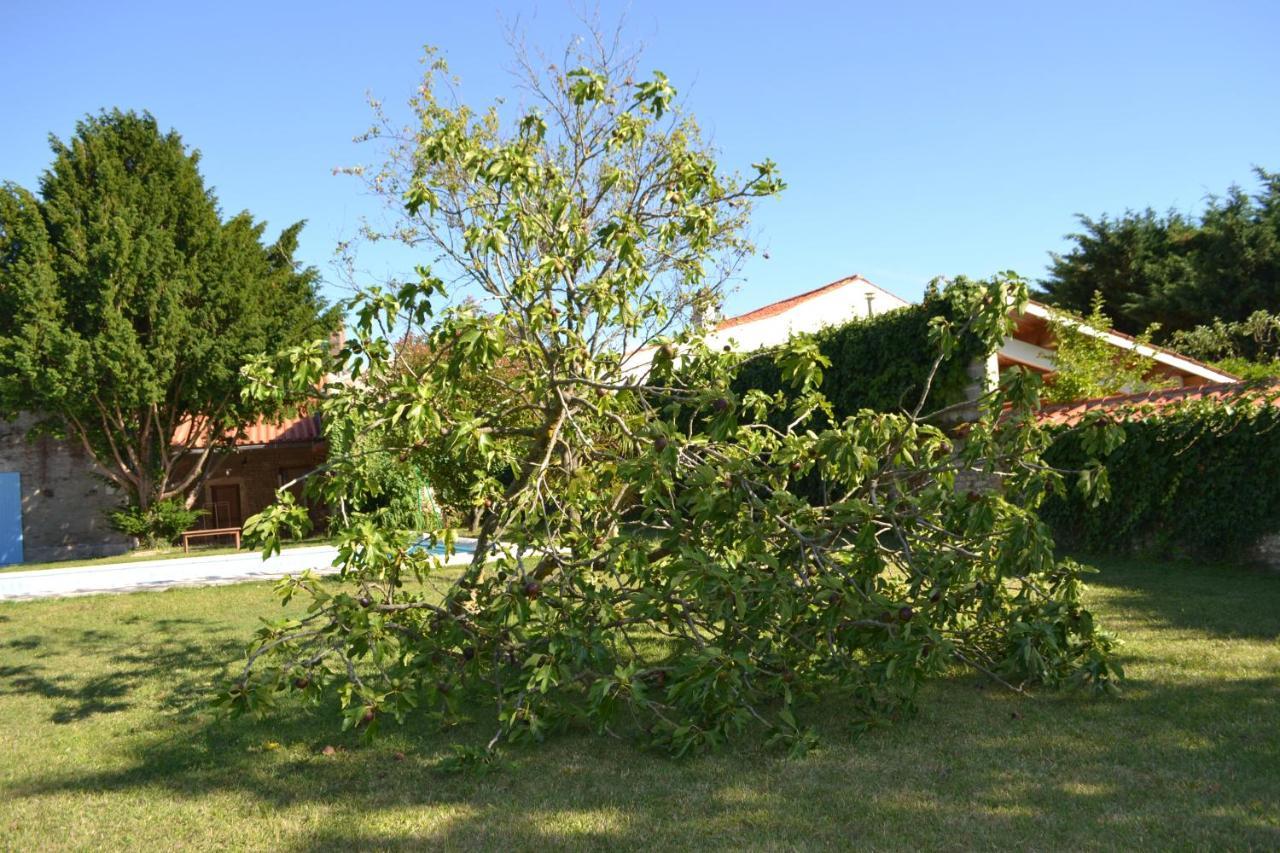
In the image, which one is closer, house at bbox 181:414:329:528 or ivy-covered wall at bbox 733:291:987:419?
ivy-covered wall at bbox 733:291:987:419

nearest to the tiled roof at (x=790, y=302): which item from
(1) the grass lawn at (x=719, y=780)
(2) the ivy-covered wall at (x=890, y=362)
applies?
(2) the ivy-covered wall at (x=890, y=362)

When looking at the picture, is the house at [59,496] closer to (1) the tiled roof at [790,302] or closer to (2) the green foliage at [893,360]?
(1) the tiled roof at [790,302]

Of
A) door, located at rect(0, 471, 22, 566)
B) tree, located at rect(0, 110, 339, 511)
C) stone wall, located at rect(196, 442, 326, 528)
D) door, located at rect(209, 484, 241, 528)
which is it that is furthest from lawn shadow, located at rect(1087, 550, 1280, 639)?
door, located at rect(0, 471, 22, 566)

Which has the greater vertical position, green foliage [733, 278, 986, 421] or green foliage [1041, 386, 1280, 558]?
green foliage [733, 278, 986, 421]

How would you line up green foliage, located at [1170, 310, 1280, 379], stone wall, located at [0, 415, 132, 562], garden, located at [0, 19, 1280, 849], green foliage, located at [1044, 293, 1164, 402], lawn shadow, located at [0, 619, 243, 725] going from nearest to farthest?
1. garden, located at [0, 19, 1280, 849]
2. lawn shadow, located at [0, 619, 243, 725]
3. green foliage, located at [1044, 293, 1164, 402]
4. green foliage, located at [1170, 310, 1280, 379]
5. stone wall, located at [0, 415, 132, 562]

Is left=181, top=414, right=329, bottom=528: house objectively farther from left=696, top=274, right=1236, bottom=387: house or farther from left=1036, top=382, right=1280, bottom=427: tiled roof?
left=1036, top=382, right=1280, bottom=427: tiled roof

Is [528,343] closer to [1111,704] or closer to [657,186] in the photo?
[657,186]

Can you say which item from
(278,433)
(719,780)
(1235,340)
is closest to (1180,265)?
(1235,340)

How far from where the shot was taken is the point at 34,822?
3902mm

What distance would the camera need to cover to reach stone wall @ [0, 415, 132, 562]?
2155cm

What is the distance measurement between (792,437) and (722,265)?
42.4 feet

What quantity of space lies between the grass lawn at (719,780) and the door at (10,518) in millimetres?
18306

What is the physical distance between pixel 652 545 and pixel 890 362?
29.2 ft

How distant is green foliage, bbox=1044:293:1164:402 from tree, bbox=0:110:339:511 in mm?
15065
